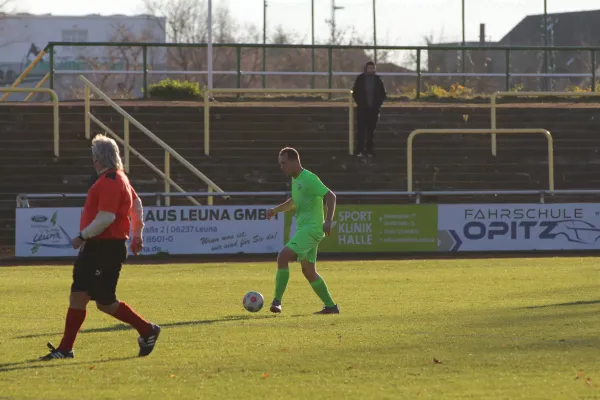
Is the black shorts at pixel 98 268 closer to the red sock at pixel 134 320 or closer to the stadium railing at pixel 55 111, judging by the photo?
the red sock at pixel 134 320

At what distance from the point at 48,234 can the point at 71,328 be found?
15136mm

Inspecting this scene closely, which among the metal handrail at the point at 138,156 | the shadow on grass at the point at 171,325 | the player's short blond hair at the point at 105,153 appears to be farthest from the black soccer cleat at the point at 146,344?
the metal handrail at the point at 138,156

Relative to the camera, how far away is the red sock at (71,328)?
947 centimetres

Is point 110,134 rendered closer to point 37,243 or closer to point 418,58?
point 37,243

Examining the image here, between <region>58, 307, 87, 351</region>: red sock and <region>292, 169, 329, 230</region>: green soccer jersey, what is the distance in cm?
419

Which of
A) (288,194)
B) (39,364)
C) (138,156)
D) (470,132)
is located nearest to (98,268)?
(39,364)

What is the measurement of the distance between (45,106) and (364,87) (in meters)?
7.70

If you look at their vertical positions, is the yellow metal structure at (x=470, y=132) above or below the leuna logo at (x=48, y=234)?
above

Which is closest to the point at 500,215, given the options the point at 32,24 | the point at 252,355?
the point at 252,355

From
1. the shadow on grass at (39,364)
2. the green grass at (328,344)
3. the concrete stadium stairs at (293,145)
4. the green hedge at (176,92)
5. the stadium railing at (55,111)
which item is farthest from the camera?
the green hedge at (176,92)

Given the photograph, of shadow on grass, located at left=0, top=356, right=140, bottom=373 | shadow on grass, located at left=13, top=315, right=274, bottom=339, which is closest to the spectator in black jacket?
shadow on grass, located at left=13, top=315, right=274, bottom=339

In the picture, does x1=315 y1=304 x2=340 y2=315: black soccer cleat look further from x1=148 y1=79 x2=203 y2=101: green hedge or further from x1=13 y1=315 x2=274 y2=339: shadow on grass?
x1=148 y1=79 x2=203 y2=101: green hedge

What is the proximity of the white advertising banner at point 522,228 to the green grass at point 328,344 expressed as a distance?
294 inches

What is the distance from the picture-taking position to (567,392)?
25.0 feet
